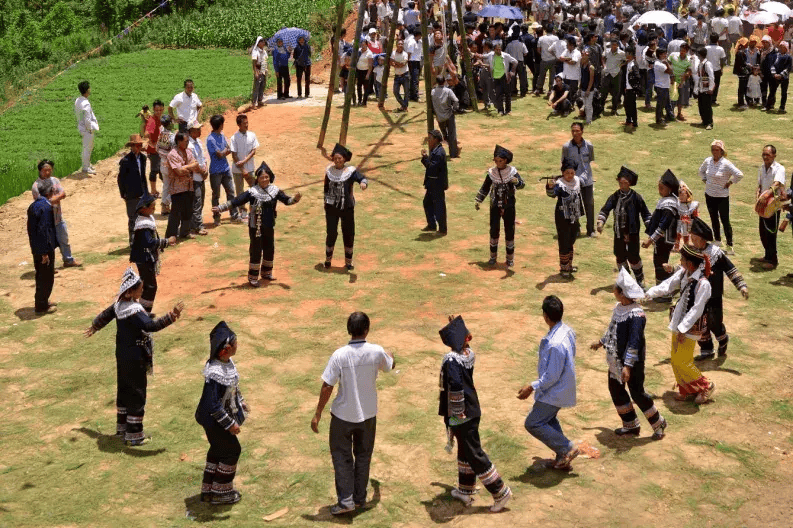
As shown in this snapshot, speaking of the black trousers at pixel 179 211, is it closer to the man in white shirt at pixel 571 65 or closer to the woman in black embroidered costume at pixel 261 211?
the woman in black embroidered costume at pixel 261 211

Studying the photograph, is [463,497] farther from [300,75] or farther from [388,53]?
[300,75]

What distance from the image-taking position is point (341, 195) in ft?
50.9

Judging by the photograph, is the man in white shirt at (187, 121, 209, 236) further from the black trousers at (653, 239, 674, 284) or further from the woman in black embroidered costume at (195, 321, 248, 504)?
the woman in black embroidered costume at (195, 321, 248, 504)

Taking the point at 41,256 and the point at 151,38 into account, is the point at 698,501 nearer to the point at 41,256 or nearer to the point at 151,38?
the point at 41,256

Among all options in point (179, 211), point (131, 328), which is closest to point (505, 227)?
point (179, 211)

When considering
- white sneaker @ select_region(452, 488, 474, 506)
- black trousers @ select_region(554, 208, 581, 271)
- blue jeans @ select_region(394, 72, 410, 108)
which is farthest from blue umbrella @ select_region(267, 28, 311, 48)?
white sneaker @ select_region(452, 488, 474, 506)

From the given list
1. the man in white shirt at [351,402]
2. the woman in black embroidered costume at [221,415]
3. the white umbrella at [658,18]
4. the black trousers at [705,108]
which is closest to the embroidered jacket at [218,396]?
the woman in black embroidered costume at [221,415]

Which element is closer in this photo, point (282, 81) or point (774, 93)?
point (774, 93)

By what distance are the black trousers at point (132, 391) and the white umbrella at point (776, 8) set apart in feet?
75.2

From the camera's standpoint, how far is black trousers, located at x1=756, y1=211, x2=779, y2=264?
16.0 metres

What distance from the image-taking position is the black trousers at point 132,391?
35.1 ft

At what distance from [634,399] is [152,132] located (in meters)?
11.9

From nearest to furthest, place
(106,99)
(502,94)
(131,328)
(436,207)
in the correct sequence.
Result: (131,328), (436,207), (502,94), (106,99)

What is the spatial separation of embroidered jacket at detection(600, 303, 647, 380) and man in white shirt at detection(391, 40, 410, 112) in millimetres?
16277
